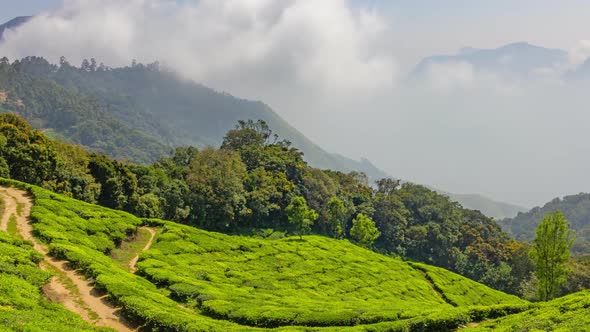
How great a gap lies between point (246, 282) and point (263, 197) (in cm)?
5487

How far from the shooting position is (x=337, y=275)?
46281 mm

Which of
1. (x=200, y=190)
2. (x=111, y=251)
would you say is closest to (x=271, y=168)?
(x=200, y=190)

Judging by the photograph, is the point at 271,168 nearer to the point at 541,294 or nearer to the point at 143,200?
the point at 143,200

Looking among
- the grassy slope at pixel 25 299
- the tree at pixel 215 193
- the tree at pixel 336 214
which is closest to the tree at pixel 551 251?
the grassy slope at pixel 25 299

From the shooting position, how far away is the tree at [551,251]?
43.8m

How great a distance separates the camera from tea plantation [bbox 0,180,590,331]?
22.9 m

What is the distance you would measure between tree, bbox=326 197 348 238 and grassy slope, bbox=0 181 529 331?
1202 inches

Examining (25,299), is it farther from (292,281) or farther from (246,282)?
(292,281)

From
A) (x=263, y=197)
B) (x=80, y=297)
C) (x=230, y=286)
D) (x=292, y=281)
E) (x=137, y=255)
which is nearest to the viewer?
(x=80, y=297)

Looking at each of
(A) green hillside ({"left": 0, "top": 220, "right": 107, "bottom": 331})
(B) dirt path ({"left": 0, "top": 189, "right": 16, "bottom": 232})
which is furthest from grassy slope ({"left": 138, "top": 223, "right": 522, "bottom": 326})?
(B) dirt path ({"left": 0, "top": 189, "right": 16, "bottom": 232})

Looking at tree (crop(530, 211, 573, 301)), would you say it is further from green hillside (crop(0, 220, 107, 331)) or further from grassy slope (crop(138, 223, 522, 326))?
green hillside (crop(0, 220, 107, 331))

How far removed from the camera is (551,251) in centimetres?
4419

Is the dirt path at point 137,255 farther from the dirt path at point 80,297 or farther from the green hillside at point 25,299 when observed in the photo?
the green hillside at point 25,299

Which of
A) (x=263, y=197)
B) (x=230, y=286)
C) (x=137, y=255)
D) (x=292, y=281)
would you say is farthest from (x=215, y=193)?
(x=230, y=286)
